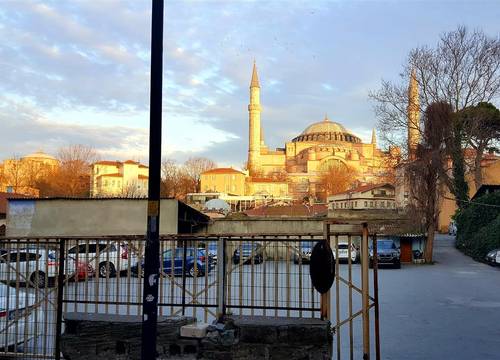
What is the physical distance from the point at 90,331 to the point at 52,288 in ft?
3.39

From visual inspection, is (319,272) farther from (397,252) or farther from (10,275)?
(397,252)

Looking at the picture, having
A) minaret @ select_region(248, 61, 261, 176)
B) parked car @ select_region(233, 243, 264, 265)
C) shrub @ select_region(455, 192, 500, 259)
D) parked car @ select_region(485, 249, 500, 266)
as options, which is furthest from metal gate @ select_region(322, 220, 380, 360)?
minaret @ select_region(248, 61, 261, 176)

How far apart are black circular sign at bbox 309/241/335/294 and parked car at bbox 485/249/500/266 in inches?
1047

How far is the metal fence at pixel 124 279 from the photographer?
6.98 metres

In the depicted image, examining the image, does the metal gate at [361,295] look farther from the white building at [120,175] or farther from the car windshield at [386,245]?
the white building at [120,175]

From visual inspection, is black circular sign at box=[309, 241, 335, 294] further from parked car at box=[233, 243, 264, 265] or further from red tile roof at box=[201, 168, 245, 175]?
red tile roof at box=[201, 168, 245, 175]

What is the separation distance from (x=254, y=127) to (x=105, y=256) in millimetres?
152097

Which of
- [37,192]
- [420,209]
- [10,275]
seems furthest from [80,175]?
[10,275]

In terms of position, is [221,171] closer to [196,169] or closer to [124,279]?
[196,169]

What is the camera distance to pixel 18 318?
7.41 m

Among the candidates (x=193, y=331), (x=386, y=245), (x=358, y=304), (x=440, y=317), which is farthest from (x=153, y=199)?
(x=386, y=245)

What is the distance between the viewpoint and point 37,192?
243 feet

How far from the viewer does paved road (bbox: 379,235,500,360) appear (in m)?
8.84

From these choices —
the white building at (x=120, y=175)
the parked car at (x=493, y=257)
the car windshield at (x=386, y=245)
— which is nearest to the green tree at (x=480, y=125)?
the parked car at (x=493, y=257)
